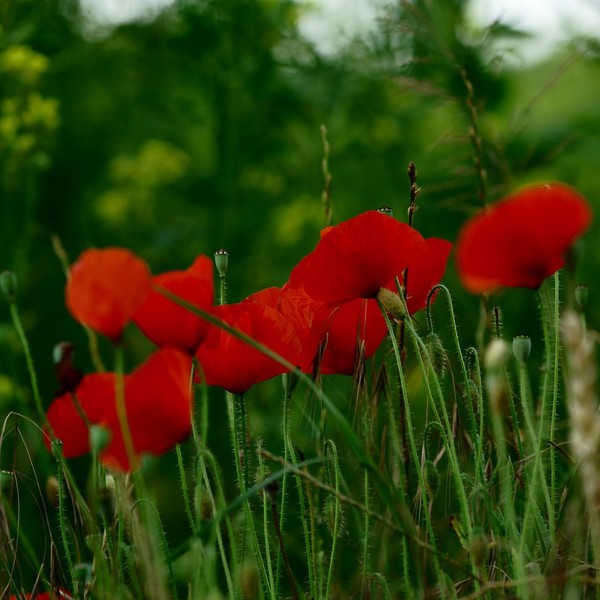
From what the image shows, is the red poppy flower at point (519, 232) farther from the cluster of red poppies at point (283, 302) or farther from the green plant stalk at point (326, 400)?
the green plant stalk at point (326, 400)

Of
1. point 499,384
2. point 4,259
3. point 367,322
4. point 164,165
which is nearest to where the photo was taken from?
point 499,384

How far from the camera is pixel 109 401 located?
2.76 feet

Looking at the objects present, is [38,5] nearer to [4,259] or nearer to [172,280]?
[4,259]

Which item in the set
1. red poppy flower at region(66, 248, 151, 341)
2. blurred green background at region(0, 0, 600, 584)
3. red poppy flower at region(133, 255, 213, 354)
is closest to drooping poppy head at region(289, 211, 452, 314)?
red poppy flower at region(133, 255, 213, 354)

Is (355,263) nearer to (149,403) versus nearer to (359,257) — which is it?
(359,257)

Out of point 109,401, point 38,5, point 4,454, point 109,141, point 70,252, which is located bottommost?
point 4,454

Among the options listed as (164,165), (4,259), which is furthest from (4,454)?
(164,165)

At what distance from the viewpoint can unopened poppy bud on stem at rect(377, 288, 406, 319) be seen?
0.95 m

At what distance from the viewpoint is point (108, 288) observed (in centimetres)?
78

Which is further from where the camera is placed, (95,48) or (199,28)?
(95,48)

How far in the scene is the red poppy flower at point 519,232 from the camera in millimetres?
759

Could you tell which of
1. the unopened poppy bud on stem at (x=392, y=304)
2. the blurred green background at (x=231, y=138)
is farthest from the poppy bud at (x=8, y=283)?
the blurred green background at (x=231, y=138)

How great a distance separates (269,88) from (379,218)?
2699mm

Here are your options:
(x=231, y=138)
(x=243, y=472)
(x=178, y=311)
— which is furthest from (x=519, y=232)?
(x=231, y=138)
